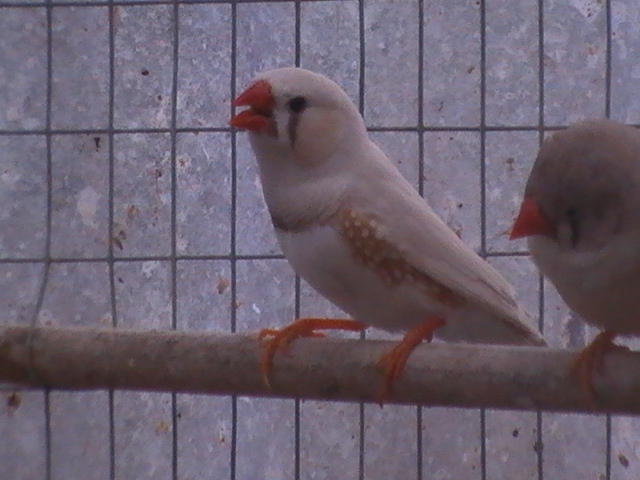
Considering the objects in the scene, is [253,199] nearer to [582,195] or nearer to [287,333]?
[287,333]

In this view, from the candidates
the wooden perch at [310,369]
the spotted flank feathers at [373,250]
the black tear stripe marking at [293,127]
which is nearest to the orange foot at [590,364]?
the wooden perch at [310,369]

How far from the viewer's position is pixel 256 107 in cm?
131

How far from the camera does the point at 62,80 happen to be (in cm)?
167

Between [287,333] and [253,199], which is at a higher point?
[253,199]

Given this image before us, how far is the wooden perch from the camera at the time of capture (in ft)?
3.88

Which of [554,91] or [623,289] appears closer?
[623,289]

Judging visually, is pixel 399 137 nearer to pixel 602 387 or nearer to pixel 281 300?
pixel 281 300

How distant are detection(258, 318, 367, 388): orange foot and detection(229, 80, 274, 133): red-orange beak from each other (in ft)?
0.85

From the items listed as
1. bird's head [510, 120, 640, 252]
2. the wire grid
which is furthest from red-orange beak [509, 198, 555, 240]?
the wire grid

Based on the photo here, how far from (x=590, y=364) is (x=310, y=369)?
0.34 metres

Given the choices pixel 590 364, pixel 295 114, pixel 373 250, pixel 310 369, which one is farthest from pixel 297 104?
pixel 590 364

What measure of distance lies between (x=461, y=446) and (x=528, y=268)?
298 mm

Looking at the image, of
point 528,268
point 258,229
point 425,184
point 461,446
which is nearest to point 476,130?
point 425,184

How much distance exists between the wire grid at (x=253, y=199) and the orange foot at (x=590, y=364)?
0.45m
